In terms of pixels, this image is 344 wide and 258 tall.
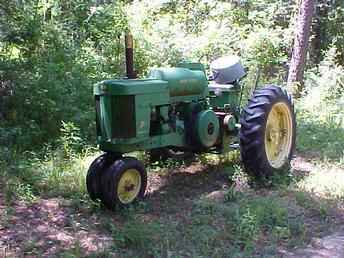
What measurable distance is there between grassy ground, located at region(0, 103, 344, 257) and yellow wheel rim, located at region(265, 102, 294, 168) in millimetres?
255

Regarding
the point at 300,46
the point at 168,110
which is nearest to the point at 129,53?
the point at 168,110

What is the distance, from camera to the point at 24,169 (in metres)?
5.82

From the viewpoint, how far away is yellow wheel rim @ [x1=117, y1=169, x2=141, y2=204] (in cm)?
498

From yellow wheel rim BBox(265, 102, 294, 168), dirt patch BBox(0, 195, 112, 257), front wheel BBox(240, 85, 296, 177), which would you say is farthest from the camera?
yellow wheel rim BBox(265, 102, 294, 168)

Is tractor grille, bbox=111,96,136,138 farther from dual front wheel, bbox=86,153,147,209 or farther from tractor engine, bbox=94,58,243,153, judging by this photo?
dual front wheel, bbox=86,153,147,209

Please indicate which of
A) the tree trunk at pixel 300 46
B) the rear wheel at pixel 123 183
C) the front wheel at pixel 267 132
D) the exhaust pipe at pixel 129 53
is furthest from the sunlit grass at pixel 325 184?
the tree trunk at pixel 300 46

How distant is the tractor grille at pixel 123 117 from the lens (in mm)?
5074

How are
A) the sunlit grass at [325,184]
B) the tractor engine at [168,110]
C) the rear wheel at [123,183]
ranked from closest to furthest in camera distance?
the rear wheel at [123,183]
the tractor engine at [168,110]
the sunlit grass at [325,184]

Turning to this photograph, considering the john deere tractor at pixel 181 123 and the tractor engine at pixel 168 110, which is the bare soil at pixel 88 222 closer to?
the john deere tractor at pixel 181 123

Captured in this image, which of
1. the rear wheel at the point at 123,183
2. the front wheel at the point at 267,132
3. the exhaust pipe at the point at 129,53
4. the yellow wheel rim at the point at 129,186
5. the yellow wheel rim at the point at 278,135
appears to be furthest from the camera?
the yellow wheel rim at the point at 278,135

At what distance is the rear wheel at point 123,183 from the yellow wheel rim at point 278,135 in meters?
1.71

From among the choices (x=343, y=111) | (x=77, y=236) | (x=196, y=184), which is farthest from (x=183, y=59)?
(x=77, y=236)

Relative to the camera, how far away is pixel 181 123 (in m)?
5.89

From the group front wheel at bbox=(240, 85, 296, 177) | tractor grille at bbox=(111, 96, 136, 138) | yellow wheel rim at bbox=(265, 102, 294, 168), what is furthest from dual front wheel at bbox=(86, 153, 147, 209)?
yellow wheel rim at bbox=(265, 102, 294, 168)
